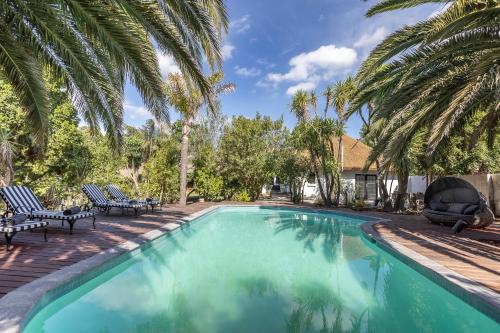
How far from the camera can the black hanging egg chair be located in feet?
32.4

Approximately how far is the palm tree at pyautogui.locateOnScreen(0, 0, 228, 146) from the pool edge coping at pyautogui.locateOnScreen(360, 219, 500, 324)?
5.21 m

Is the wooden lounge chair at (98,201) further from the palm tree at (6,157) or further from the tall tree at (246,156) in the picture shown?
the tall tree at (246,156)

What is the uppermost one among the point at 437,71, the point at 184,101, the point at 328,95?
the point at 328,95

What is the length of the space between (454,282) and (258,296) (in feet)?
10.3

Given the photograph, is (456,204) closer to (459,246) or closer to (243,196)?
(459,246)

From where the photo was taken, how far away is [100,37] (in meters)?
4.50

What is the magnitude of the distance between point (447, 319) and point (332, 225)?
372 inches

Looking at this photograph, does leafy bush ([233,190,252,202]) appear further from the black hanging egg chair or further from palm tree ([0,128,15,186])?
palm tree ([0,128,15,186])

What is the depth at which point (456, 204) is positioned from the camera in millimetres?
10859

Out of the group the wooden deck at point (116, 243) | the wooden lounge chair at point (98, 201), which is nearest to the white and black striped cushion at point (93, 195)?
the wooden lounge chair at point (98, 201)

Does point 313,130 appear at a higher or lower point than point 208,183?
higher

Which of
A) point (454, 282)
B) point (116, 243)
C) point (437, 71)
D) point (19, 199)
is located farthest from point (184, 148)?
point (454, 282)

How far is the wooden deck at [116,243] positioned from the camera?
4859mm

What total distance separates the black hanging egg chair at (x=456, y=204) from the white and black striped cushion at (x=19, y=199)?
42.1 ft
